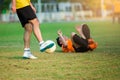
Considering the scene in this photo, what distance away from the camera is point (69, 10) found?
55.9 meters

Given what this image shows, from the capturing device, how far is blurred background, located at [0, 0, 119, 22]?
50875 mm

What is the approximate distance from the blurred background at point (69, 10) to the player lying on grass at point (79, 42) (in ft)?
122

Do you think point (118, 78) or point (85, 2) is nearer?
point (118, 78)

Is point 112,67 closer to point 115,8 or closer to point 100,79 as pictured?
point 100,79

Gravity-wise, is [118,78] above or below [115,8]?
above

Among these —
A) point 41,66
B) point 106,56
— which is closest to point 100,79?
point 41,66

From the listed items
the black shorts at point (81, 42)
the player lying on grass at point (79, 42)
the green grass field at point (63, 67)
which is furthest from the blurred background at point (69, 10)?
the green grass field at point (63, 67)

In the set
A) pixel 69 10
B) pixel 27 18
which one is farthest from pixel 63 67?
pixel 69 10

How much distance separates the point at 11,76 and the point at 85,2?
49.2 meters

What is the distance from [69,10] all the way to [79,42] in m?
44.8

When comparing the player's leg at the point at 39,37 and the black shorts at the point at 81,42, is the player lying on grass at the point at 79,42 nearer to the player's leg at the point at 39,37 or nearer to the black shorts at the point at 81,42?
the black shorts at the point at 81,42

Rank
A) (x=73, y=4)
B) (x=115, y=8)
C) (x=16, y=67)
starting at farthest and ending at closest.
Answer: (x=73, y=4)
(x=115, y=8)
(x=16, y=67)

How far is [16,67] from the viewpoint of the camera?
878 centimetres

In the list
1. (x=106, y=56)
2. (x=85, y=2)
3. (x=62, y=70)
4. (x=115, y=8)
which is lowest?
(x=85, y=2)
